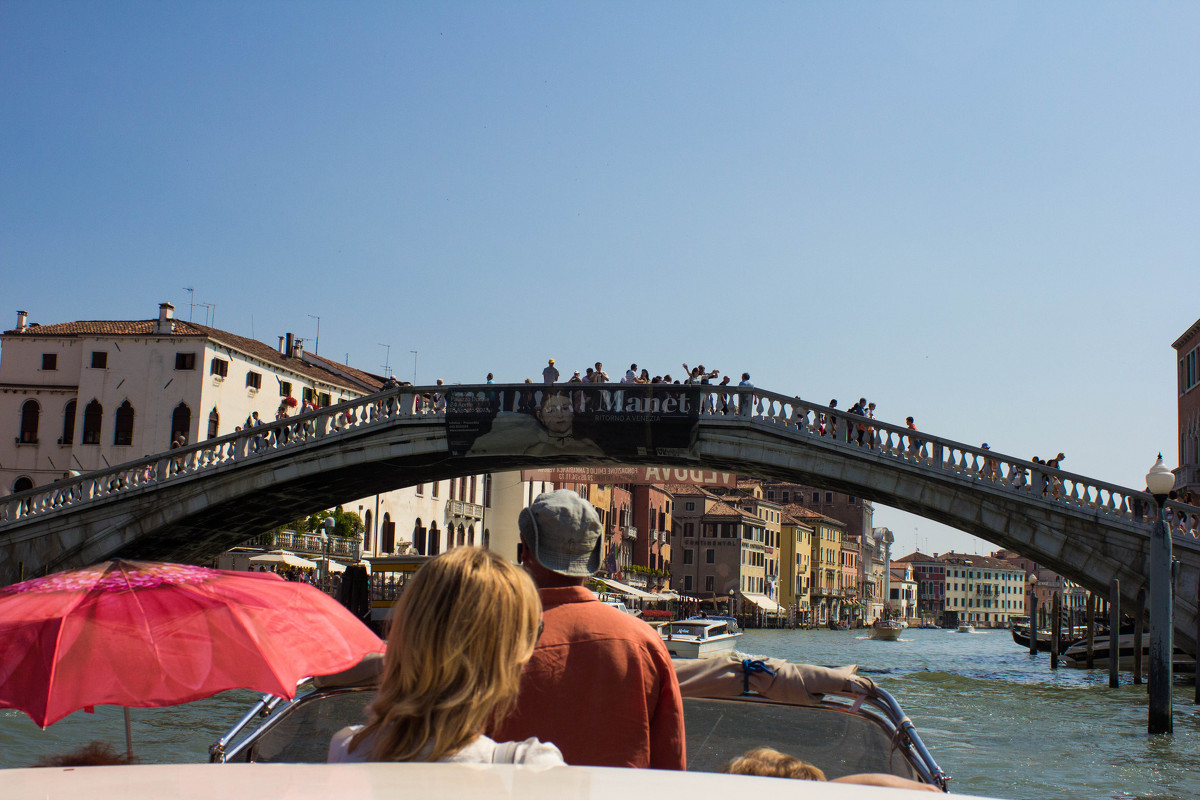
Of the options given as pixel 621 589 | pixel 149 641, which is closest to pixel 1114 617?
pixel 149 641

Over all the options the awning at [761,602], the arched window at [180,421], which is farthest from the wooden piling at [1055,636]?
the awning at [761,602]

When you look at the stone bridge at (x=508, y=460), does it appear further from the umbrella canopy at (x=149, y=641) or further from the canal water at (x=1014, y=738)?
the umbrella canopy at (x=149, y=641)

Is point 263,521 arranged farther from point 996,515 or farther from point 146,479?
point 996,515

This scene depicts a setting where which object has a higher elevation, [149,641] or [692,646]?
[149,641]

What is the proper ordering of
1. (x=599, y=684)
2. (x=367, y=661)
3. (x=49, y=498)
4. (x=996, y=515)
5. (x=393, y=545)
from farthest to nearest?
1. (x=393, y=545)
2. (x=49, y=498)
3. (x=996, y=515)
4. (x=367, y=661)
5. (x=599, y=684)

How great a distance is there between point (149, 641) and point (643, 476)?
65.9 ft

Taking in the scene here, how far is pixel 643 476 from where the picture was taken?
23094 mm

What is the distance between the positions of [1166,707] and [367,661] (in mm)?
10335

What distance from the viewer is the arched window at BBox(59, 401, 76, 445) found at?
104 ft

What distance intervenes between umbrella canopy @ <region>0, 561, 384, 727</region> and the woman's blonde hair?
1325 mm

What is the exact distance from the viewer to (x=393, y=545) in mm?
37312

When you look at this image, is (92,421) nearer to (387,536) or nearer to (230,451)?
(387,536)

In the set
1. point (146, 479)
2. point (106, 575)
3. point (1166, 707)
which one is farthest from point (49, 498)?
point (106, 575)

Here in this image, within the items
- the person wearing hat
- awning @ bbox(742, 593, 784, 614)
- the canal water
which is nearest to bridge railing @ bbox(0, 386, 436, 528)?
the canal water
